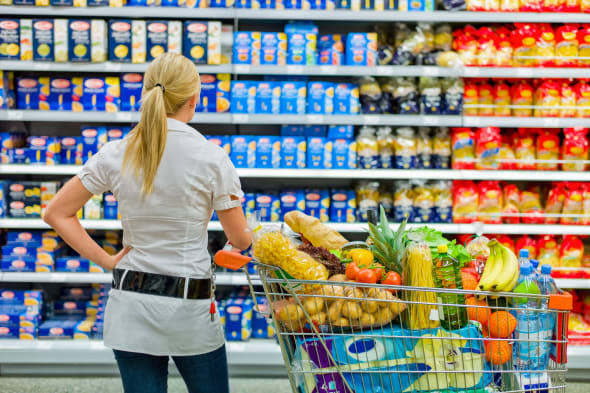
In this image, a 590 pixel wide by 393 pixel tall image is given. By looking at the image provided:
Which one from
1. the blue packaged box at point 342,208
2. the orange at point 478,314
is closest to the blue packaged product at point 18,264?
the blue packaged box at point 342,208

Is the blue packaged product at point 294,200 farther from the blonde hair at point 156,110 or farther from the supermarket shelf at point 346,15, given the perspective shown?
the blonde hair at point 156,110

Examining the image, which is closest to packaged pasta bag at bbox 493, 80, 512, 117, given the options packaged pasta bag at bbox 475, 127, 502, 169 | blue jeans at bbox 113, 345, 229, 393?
packaged pasta bag at bbox 475, 127, 502, 169

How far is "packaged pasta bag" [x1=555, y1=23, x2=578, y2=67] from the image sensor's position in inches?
138

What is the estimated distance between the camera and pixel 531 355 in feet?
4.98

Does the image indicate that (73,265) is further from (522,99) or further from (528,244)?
(522,99)

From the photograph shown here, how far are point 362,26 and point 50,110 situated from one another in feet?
6.80

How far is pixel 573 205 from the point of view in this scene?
3.55m

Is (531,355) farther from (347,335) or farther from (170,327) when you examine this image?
(170,327)

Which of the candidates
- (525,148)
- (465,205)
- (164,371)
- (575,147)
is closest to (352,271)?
(164,371)

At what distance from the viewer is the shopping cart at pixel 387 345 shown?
142cm

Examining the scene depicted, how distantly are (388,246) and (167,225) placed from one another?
0.59 m

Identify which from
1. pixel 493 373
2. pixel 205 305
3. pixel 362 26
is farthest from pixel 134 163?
pixel 362 26

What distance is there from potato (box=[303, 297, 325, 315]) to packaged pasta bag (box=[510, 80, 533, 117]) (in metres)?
2.66

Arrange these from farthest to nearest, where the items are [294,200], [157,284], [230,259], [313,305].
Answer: [294,200]
[157,284]
[313,305]
[230,259]
